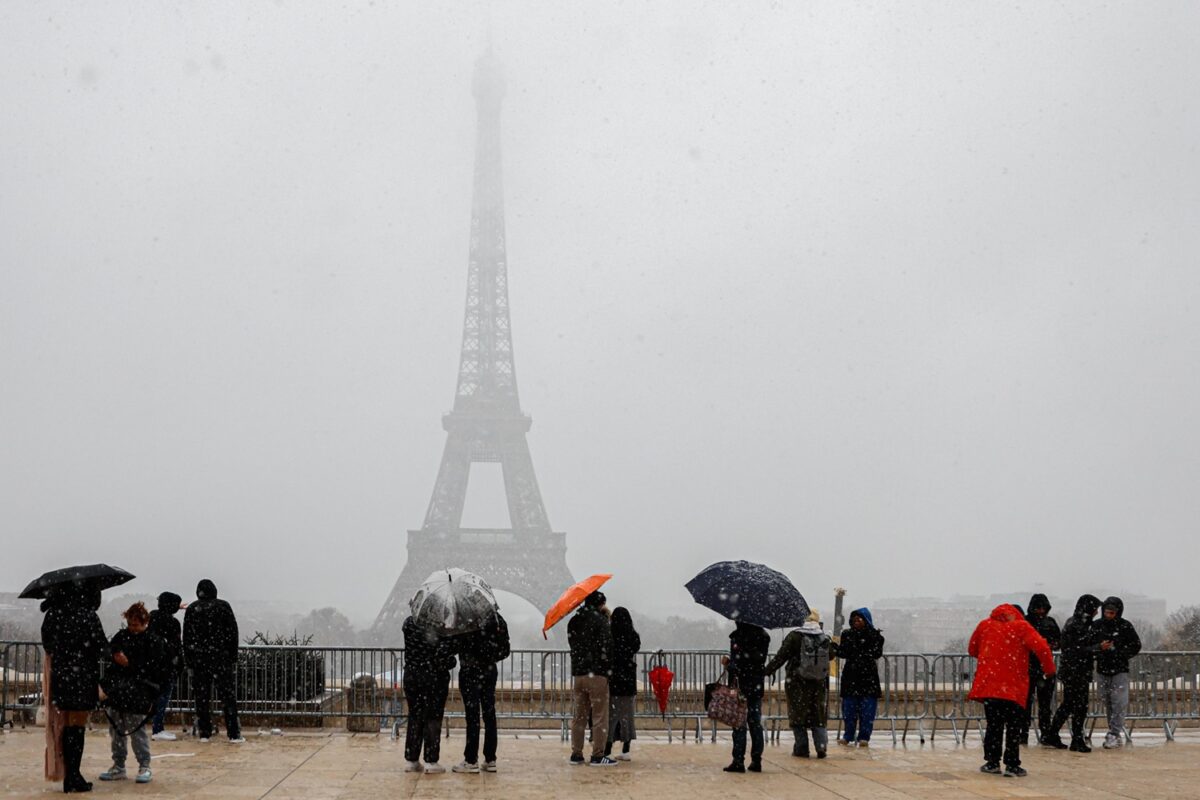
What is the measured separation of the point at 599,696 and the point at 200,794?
3.45 meters

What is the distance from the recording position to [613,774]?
34.5ft

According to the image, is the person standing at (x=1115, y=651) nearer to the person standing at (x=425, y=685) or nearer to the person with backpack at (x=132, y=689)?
the person standing at (x=425, y=685)

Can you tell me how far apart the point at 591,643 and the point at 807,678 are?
2.20 metres

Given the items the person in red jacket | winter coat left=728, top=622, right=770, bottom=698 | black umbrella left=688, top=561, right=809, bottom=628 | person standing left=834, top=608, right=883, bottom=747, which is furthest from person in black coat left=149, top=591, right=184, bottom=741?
the person in red jacket

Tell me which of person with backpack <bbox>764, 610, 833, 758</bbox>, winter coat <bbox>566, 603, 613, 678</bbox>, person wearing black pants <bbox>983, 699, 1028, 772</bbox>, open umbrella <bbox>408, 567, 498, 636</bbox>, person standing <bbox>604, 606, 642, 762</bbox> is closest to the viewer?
open umbrella <bbox>408, 567, 498, 636</bbox>

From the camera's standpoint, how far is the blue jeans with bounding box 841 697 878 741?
1302 cm

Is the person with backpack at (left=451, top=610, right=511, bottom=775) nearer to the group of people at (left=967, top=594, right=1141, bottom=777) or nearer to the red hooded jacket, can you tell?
the red hooded jacket

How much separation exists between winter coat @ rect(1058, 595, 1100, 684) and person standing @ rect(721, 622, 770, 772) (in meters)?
3.69

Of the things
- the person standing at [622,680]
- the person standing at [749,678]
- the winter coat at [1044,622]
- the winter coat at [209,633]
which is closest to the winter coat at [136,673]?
the winter coat at [209,633]

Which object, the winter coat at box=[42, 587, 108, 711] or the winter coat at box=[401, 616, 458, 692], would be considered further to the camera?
the winter coat at box=[401, 616, 458, 692]

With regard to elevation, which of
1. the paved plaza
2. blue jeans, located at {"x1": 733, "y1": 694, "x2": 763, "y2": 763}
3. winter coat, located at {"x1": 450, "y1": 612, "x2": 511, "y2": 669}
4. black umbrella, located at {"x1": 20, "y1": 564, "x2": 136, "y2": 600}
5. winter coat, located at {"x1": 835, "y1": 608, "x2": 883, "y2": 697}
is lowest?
the paved plaza

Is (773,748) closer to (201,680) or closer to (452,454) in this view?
(201,680)

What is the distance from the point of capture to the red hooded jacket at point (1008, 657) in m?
10.4

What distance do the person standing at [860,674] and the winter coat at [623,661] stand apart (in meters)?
2.27
